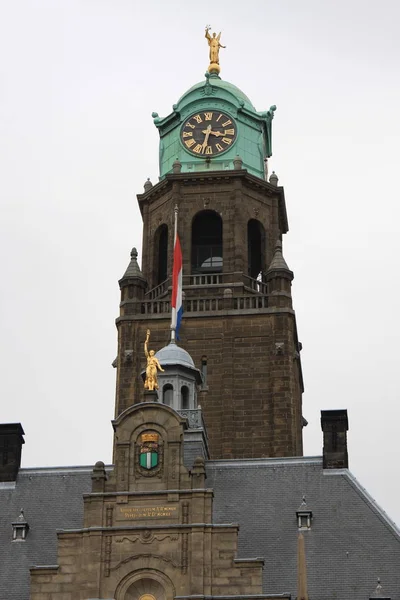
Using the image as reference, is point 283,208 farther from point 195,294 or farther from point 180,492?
point 180,492

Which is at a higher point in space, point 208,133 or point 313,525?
point 208,133

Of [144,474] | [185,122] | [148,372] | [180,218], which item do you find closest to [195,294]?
[180,218]

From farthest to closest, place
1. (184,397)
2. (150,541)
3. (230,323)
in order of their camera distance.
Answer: (230,323) → (184,397) → (150,541)

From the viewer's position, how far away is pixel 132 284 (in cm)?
10112

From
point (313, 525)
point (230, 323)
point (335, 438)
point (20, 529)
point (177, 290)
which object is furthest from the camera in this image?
point (230, 323)

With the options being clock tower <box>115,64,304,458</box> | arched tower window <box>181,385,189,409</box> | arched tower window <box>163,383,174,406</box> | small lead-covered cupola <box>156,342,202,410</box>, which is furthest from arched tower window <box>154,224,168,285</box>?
arched tower window <box>163,383,174,406</box>

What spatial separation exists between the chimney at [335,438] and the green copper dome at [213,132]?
93.9 feet

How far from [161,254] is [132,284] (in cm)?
538

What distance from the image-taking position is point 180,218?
104 metres

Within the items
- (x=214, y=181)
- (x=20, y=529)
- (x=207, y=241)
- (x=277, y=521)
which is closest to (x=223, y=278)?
(x=207, y=241)

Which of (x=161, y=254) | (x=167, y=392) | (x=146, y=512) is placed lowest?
(x=146, y=512)

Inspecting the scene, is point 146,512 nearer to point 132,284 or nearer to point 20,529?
point 20,529

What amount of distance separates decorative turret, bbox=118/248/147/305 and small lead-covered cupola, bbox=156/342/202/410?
1613 cm

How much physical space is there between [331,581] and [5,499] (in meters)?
17.1
